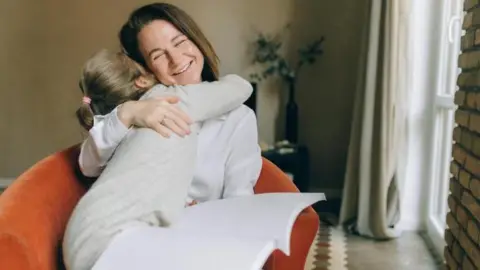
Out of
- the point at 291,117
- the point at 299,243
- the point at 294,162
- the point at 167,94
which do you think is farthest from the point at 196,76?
the point at 291,117

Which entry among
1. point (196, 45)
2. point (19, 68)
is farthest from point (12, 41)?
point (196, 45)

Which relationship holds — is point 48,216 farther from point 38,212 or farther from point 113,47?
point 113,47

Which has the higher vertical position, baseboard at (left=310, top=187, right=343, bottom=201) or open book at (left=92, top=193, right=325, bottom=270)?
open book at (left=92, top=193, right=325, bottom=270)

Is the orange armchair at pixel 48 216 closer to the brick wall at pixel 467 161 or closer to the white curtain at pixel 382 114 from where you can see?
the brick wall at pixel 467 161

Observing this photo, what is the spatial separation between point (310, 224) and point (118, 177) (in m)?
0.50

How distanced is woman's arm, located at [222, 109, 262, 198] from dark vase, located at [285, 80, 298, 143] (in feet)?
7.34

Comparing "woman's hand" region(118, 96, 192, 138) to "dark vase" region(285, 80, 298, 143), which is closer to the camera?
"woman's hand" region(118, 96, 192, 138)

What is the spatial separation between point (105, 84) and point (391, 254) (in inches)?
76.4

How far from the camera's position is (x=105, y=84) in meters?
1.27

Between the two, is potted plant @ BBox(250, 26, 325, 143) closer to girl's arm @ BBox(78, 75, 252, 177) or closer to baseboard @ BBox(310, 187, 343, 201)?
baseboard @ BBox(310, 187, 343, 201)

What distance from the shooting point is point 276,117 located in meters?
3.88

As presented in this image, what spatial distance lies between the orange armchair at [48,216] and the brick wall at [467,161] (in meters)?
0.66

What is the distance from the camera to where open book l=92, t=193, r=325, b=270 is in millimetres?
776

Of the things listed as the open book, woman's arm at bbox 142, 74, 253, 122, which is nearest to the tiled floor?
woman's arm at bbox 142, 74, 253, 122
